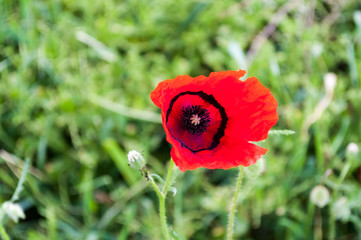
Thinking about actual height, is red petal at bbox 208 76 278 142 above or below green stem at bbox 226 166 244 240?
above

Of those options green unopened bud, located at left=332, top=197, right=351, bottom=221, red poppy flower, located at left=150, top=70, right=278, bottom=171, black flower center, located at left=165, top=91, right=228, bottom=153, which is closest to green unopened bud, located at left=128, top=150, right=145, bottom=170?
red poppy flower, located at left=150, top=70, right=278, bottom=171

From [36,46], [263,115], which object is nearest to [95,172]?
[36,46]

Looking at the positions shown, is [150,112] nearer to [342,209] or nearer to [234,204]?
[342,209]

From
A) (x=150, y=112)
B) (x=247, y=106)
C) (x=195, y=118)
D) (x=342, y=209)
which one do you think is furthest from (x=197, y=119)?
(x=150, y=112)

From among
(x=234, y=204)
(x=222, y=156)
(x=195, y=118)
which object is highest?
(x=195, y=118)

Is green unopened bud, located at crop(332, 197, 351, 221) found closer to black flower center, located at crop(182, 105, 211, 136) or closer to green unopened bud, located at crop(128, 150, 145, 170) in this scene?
black flower center, located at crop(182, 105, 211, 136)

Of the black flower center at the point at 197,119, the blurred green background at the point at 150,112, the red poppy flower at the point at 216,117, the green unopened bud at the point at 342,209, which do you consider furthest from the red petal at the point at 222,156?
the green unopened bud at the point at 342,209
